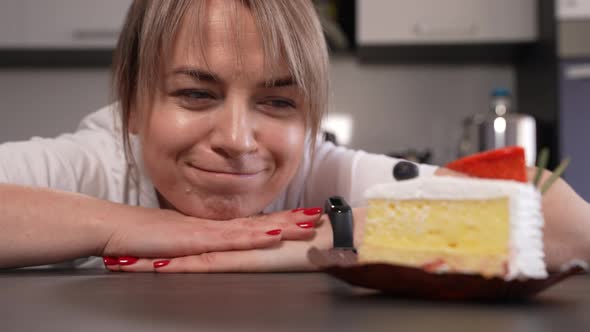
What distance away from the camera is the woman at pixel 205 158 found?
80 centimetres

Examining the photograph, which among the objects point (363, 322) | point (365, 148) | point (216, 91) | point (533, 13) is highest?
point (533, 13)

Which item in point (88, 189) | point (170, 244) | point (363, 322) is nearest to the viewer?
point (363, 322)

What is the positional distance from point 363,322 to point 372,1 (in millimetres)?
2257

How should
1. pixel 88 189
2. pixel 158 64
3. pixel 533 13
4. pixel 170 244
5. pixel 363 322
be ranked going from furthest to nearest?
pixel 533 13
pixel 88 189
pixel 158 64
pixel 170 244
pixel 363 322

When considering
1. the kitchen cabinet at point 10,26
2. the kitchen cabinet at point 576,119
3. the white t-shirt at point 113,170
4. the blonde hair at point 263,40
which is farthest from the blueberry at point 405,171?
the kitchen cabinet at point 10,26

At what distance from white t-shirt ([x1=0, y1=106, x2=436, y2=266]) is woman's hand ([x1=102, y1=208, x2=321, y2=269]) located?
0.22m

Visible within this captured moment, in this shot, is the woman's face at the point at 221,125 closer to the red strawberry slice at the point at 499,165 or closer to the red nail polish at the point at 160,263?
the red nail polish at the point at 160,263

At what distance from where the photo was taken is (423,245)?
1.49ft

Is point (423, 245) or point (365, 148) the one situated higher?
point (423, 245)

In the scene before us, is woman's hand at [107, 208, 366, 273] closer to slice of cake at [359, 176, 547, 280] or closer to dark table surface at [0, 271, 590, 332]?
dark table surface at [0, 271, 590, 332]

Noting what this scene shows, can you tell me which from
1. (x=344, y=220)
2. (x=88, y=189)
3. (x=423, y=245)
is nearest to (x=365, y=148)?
(x=88, y=189)

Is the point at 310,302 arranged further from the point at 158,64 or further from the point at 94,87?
the point at 94,87

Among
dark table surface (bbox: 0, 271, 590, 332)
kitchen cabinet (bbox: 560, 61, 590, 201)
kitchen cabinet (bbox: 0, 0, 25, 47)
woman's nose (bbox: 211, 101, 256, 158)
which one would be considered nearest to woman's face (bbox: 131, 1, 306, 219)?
woman's nose (bbox: 211, 101, 256, 158)

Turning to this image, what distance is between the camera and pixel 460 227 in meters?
0.45
